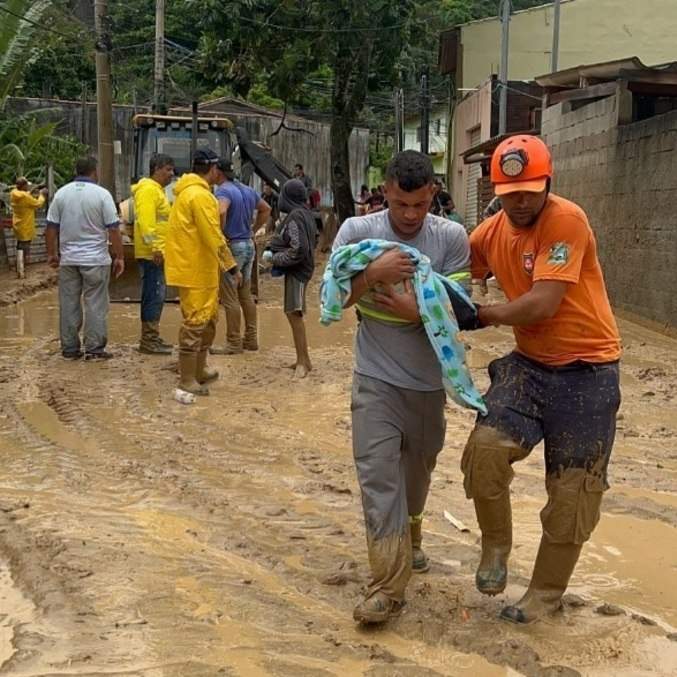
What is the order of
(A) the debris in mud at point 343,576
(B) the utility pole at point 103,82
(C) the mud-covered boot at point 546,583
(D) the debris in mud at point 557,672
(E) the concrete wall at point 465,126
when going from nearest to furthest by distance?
(D) the debris in mud at point 557,672 → (C) the mud-covered boot at point 546,583 → (A) the debris in mud at point 343,576 → (B) the utility pole at point 103,82 → (E) the concrete wall at point 465,126

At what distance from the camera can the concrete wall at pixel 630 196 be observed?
11930 millimetres

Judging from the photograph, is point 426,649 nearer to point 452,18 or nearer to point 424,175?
point 424,175

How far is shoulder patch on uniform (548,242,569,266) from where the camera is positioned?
353 cm

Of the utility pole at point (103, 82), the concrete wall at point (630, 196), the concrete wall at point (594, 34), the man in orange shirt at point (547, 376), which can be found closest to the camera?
the man in orange shirt at point (547, 376)

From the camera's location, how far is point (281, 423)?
24.1 feet

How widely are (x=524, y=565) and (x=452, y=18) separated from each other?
3903 centimetres

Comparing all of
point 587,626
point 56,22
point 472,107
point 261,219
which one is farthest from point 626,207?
point 472,107

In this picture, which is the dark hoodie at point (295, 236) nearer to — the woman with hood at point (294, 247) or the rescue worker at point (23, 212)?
the woman with hood at point (294, 247)

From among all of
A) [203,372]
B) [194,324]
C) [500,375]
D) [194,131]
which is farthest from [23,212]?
[500,375]

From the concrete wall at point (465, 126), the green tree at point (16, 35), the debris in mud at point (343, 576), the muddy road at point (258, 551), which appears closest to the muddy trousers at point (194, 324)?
the muddy road at point (258, 551)

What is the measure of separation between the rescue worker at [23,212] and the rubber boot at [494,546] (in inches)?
559

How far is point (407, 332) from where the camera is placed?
379cm

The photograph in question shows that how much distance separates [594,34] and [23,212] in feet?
59.3

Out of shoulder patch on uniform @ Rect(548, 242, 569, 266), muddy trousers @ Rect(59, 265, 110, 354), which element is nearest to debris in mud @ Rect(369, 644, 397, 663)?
shoulder patch on uniform @ Rect(548, 242, 569, 266)
